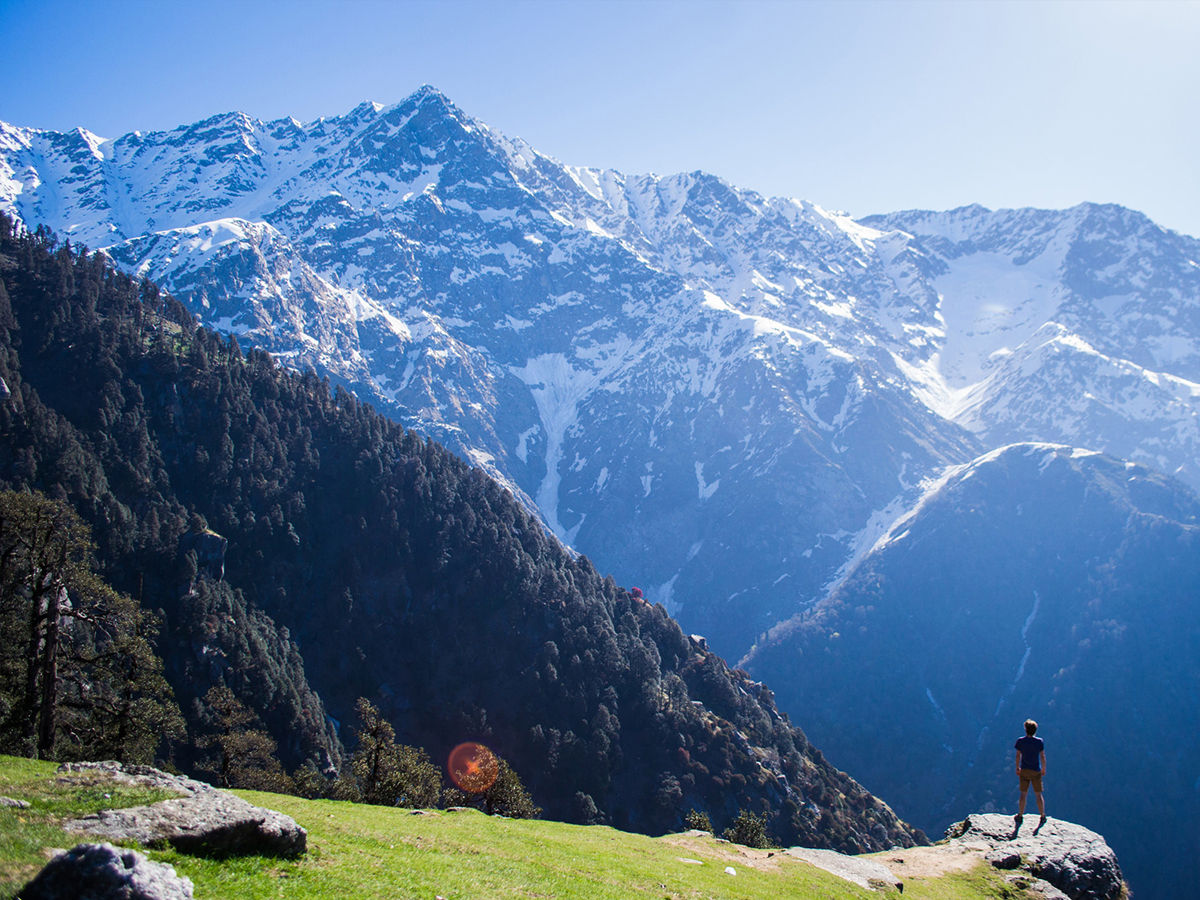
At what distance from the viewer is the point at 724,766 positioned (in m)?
178

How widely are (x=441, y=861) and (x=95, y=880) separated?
47.9 ft

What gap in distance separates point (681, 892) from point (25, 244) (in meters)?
235

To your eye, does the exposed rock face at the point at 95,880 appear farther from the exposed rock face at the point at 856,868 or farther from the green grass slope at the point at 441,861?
the exposed rock face at the point at 856,868

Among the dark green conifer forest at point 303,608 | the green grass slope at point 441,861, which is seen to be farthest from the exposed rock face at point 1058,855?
the dark green conifer forest at point 303,608

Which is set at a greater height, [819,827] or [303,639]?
[303,639]

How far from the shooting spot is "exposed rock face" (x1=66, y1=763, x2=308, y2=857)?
62.4ft

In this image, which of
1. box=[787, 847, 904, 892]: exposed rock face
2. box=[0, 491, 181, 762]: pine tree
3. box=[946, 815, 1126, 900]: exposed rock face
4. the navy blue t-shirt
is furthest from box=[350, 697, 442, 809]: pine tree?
the navy blue t-shirt

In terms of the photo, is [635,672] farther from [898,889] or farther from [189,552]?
[898,889]

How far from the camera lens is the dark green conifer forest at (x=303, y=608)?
472 ft

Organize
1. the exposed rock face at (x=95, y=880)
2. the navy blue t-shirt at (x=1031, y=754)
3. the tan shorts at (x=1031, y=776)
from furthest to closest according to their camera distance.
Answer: the navy blue t-shirt at (x=1031, y=754), the tan shorts at (x=1031, y=776), the exposed rock face at (x=95, y=880)

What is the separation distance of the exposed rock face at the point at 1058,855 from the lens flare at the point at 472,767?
176ft

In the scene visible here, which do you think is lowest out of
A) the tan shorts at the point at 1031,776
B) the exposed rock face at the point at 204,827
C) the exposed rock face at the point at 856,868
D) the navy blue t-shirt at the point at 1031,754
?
the exposed rock face at the point at 204,827

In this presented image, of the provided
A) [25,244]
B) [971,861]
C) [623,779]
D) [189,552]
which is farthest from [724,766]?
[25,244]

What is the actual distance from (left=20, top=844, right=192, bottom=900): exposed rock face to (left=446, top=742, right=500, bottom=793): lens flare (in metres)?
72.5
